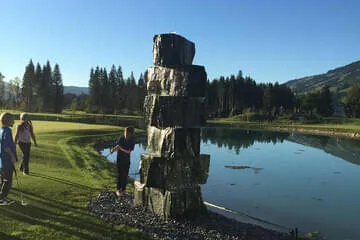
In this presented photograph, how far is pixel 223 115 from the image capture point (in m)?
141

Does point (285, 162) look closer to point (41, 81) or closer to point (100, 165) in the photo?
point (100, 165)

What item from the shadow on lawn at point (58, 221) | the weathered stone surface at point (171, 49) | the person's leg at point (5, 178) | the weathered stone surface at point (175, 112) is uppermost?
the weathered stone surface at point (171, 49)

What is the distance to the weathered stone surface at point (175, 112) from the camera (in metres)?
11.5

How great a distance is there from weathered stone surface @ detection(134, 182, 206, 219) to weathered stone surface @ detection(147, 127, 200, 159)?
1165 millimetres

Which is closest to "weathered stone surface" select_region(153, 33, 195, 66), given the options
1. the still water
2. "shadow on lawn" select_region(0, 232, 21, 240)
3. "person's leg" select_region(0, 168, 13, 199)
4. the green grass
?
"person's leg" select_region(0, 168, 13, 199)

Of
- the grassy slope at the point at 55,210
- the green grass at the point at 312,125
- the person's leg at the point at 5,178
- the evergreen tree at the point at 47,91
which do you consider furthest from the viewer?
the evergreen tree at the point at 47,91

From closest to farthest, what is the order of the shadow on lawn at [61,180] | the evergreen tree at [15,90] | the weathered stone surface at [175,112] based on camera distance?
the weathered stone surface at [175,112] → the shadow on lawn at [61,180] → the evergreen tree at [15,90]

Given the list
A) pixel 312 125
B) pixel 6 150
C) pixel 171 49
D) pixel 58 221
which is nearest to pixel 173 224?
pixel 58 221

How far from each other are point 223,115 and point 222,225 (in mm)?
130720

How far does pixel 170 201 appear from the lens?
11.1 metres

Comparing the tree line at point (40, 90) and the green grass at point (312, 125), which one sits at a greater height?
the tree line at point (40, 90)

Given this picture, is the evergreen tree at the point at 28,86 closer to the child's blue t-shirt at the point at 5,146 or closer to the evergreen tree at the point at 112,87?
the evergreen tree at the point at 112,87

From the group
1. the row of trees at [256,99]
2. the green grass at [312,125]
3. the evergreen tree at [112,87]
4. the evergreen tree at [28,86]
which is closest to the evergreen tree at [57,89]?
the evergreen tree at [28,86]

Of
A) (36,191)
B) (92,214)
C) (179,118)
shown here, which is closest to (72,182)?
(36,191)
